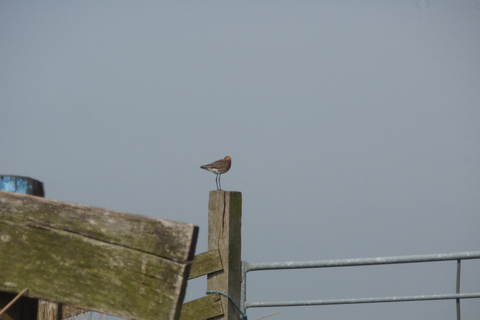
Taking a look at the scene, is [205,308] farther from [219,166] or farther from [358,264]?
[219,166]

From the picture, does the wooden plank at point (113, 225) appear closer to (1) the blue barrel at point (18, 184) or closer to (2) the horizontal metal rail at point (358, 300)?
(1) the blue barrel at point (18, 184)

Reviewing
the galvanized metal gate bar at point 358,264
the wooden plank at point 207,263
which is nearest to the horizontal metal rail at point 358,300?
the galvanized metal gate bar at point 358,264

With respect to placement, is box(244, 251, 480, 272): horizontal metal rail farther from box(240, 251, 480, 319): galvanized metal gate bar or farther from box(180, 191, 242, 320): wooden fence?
box(180, 191, 242, 320): wooden fence

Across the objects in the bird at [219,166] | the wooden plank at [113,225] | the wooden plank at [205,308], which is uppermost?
the bird at [219,166]

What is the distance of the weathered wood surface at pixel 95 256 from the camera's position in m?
1.20

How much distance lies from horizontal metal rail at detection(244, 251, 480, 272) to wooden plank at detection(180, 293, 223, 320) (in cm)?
38

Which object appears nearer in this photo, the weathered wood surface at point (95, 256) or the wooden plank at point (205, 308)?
the weathered wood surface at point (95, 256)

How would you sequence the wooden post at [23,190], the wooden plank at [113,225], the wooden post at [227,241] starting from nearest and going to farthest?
the wooden plank at [113,225] → the wooden post at [23,190] → the wooden post at [227,241]

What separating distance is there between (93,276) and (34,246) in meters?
0.19

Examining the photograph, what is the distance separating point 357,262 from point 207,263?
1.26 meters

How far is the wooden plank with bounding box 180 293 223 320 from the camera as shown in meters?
4.22

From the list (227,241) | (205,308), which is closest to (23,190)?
(227,241)

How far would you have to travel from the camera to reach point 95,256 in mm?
1286

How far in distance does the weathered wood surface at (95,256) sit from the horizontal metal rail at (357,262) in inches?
126
